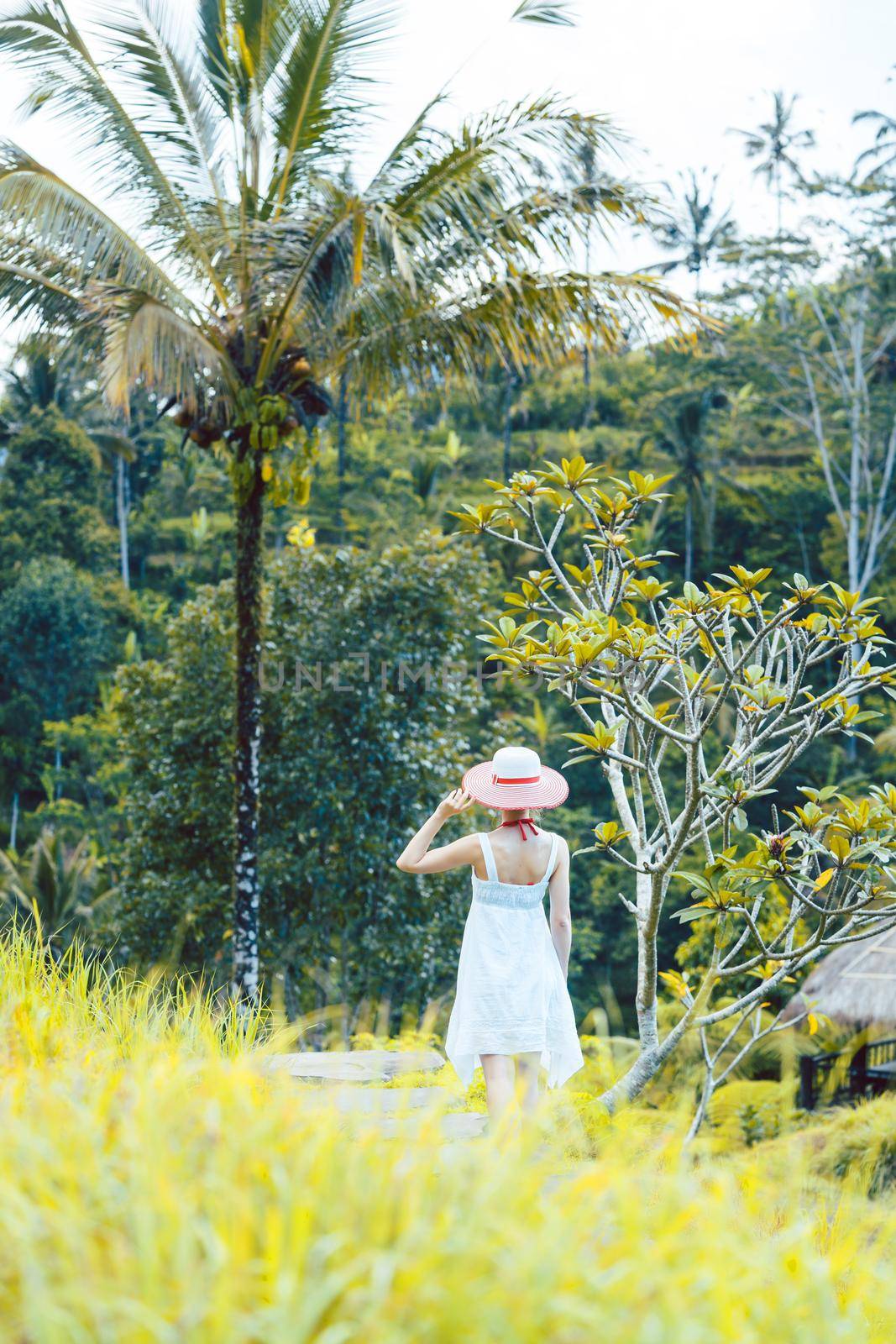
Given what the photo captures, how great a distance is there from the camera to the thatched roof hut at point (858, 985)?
12.0 meters

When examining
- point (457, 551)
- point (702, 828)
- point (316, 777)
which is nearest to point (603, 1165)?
point (702, 828)

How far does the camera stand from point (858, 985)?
40.7 feet

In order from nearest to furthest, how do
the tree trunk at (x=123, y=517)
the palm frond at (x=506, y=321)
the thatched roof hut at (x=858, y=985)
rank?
the palm frond at (x=506, y=321) → the thatched roof hut at (x=858, y=985) → the tree trunk at (x=123, y=517)

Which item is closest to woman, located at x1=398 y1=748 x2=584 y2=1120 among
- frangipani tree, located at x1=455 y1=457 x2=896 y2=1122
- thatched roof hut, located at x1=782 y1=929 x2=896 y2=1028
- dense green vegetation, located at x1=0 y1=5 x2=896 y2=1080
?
frangipani tree, located at x1=455 y1=457 x2=896 y2=1122

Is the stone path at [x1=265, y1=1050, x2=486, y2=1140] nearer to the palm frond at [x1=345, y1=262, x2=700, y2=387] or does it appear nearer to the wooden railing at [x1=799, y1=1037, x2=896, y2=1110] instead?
the palm frond at [x1=345, y1=262, x2=700, y2=387]

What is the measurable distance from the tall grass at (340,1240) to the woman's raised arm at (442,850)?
4.14ft

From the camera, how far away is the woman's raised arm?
143 inches

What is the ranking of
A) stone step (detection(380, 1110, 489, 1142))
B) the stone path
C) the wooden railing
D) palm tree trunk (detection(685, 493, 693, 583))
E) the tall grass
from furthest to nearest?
palm tree trunk (detection(685, 493, 693, 583)) → the wooden railing → stone step (detection(380, 1110, 489, 1142)) → the stone path → the tall grass

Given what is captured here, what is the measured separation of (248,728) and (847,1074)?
7.99 meters

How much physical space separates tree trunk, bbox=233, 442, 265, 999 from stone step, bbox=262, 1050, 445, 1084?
321 cm

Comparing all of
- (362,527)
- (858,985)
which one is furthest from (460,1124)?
(362,527)

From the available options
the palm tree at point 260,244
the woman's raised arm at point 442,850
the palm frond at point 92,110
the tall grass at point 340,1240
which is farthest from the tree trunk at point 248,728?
the tall grass at point 340,1240

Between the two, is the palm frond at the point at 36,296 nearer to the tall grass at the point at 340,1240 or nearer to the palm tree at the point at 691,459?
the tall grass at the point at 340,1240

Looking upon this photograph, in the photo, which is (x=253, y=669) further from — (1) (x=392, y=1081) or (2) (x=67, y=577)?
(2) (x=67, y=577)
